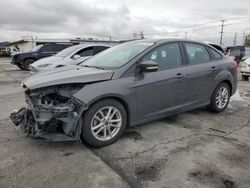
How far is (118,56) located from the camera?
13.3 feet

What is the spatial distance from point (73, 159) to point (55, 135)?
40 cm

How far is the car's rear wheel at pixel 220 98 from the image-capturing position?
4.89 m

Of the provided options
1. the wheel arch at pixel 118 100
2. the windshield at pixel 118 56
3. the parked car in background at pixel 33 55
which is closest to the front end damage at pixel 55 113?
the wheel arch at pixel 118 100

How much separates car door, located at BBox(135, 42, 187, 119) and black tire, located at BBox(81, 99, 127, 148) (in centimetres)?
33

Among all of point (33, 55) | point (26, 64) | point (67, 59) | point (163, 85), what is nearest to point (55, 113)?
point (163, 85)

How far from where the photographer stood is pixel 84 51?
31.9 ft

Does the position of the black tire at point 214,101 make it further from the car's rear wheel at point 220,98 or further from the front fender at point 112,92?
the front fender at point 112,92

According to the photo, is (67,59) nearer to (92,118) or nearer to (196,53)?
(196,53)

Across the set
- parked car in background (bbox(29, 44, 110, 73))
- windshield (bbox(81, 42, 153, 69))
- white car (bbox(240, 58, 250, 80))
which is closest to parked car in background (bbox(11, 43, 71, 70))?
parked car in background (bbox(29, 44, 110, 73))

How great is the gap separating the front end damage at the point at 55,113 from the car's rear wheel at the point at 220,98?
297 cm

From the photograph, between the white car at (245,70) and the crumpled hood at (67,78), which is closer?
the crumpled hood at (67,78)

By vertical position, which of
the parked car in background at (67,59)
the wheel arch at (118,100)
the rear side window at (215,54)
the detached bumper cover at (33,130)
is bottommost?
the detached bumper cover at (33,130)

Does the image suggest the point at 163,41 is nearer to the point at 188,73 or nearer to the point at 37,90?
the point at 188,73

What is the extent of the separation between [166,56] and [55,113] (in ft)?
6.87
